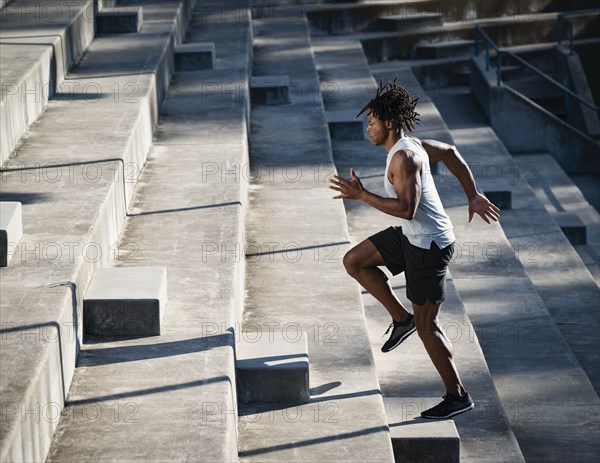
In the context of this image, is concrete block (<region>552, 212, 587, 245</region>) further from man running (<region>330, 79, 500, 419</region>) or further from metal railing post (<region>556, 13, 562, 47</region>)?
metal railing post (<region>556, 13, 562, 47</region>)

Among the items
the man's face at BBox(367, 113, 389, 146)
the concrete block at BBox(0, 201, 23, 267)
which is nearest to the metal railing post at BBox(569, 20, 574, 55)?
the man's face at BBox(367, 113, 389, 146)

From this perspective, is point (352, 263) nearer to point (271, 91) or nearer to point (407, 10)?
point (271, 91)

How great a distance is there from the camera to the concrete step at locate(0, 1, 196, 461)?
4.74 metres

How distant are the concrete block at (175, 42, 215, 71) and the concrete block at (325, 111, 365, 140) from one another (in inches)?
53.7

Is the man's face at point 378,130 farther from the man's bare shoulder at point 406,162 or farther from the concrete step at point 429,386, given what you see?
the concrete step at point 429,386

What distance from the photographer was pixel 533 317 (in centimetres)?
899

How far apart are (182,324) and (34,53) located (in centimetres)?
379

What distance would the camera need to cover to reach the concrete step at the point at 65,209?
15.5 feet

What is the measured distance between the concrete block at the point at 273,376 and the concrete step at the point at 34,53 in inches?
98.1

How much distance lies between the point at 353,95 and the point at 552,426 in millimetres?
7202

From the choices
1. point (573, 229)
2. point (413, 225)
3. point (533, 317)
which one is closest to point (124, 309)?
point (413, 225)

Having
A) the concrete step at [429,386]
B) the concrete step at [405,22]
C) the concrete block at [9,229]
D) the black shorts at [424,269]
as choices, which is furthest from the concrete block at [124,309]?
the concrete step at [405,22]

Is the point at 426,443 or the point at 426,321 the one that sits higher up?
the point at 426,321

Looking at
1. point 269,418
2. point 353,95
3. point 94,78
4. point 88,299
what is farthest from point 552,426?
point 353,95
